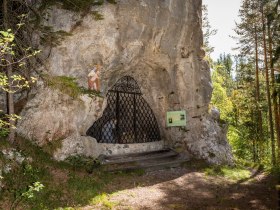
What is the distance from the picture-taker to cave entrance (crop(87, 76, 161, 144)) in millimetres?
11945

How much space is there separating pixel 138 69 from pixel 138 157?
4.24 m

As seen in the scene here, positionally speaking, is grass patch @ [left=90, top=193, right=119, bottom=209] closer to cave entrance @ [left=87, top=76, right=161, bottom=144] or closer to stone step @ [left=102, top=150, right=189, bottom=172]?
stone step @ [left=102, top=150, right=189, bottom=172]

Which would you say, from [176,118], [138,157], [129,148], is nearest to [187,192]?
[138,157]

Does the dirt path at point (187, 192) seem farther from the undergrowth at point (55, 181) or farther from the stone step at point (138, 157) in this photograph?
the stone step at point (138, 157)

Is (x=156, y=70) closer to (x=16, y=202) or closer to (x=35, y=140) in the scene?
(x=35, y=140)

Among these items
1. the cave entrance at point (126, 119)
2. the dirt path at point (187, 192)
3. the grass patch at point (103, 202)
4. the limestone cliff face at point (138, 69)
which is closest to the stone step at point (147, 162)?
the dirt path at point (187, 192)

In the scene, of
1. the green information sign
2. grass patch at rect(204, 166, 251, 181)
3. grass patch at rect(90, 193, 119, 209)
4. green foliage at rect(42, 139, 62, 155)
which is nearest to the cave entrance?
the green information sign

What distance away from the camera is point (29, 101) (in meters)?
8.72

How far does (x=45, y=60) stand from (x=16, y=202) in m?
4.87

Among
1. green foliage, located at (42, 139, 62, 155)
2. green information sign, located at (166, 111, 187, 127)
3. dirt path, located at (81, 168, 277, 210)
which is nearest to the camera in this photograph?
dirt path, located at (81, 168, 277, 210)

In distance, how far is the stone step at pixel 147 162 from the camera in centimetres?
1005

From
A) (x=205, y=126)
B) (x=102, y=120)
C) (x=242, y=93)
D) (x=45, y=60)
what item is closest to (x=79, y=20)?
(x=45, y=60)

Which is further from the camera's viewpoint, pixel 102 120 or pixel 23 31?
pixel 102 120

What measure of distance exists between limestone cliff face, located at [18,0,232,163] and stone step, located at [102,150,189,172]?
2.76 ft
